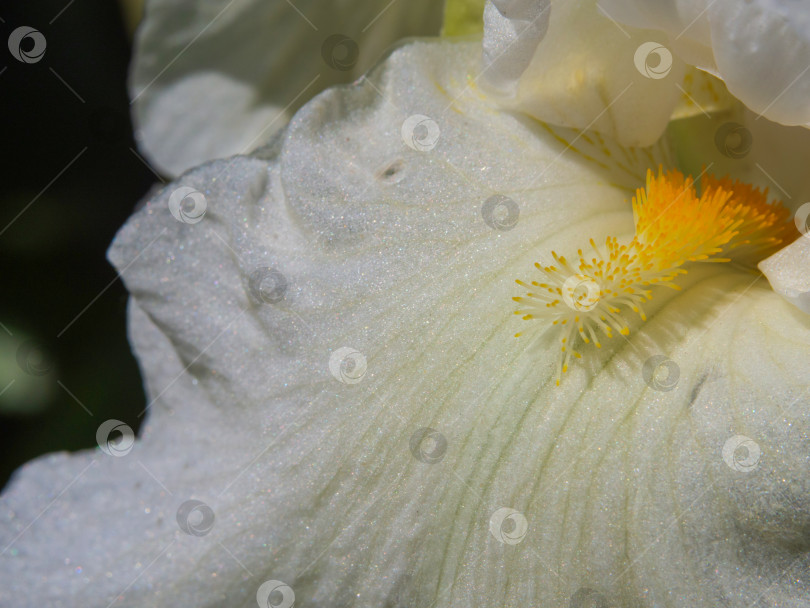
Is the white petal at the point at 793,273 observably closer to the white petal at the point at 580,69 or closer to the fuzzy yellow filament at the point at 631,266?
the fuzzy yellow filament at the point at 631,266

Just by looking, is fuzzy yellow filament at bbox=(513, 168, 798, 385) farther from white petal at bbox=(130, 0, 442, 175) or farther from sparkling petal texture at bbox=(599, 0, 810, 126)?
white petal at bbox=(130, 0, 442, 175)

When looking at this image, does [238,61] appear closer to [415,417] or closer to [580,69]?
[580,69]

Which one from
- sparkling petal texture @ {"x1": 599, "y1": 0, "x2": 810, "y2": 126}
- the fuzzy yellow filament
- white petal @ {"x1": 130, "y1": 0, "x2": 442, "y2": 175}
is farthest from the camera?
white petal @ {"x1": 130, "y1": 0, "x2": 442, "y2": 175}

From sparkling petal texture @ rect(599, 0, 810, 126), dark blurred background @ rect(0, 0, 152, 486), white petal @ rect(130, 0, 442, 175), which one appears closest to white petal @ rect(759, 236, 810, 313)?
sparkling petal texture @ rect(599, 0, 810, 126)

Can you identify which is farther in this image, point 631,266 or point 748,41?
point 631,266

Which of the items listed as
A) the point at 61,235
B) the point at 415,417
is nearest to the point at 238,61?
the point at 61,235

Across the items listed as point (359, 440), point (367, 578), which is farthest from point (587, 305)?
point (367, 578)

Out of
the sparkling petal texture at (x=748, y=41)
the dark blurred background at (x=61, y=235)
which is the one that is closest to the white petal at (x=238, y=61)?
the dark blurred background at (x=61, y=235)
